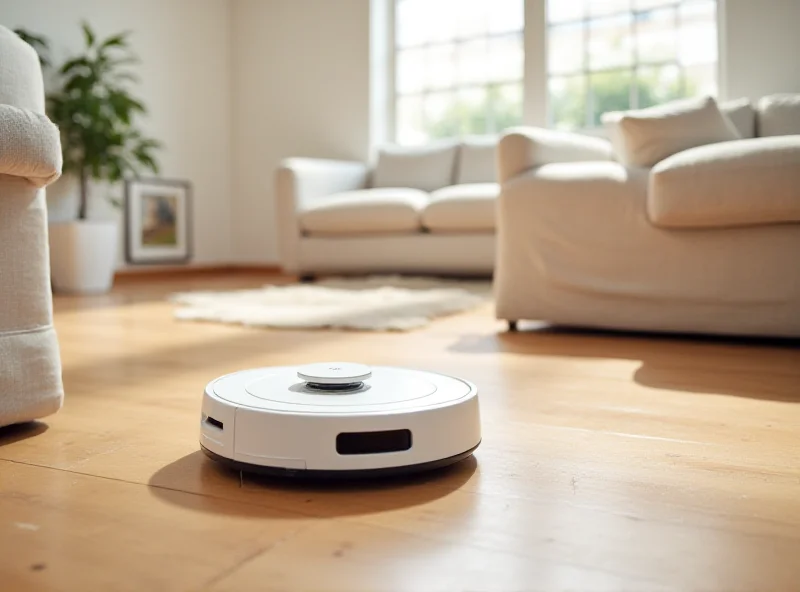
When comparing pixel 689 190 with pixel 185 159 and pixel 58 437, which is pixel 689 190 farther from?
pixel 185 159

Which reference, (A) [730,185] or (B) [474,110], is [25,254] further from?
(B) [474,110]

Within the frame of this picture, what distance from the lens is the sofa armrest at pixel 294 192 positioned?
15.2ft

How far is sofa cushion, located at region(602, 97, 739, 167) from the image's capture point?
228 centimetres

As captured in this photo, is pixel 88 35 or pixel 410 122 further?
pixel 410 122

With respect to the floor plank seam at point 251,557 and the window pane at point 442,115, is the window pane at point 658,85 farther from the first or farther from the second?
the floor plank seam at point 251,557

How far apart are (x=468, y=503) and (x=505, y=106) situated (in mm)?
4786

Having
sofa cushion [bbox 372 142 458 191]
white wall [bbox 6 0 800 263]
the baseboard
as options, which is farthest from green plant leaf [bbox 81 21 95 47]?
sofa cushion [bbox 372 142 458 191]

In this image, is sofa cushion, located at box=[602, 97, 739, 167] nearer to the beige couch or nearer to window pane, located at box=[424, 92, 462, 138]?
the beige couch

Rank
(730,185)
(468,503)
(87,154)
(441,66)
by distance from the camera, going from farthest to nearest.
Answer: (441,66), (87,154), (730,185), (468,503)

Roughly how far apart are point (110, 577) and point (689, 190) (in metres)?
1.70

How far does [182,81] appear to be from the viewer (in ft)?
17.9

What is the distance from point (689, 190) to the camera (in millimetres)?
1953

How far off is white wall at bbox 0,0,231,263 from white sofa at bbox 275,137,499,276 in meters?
1.18

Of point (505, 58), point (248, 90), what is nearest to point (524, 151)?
point (505, 58)
